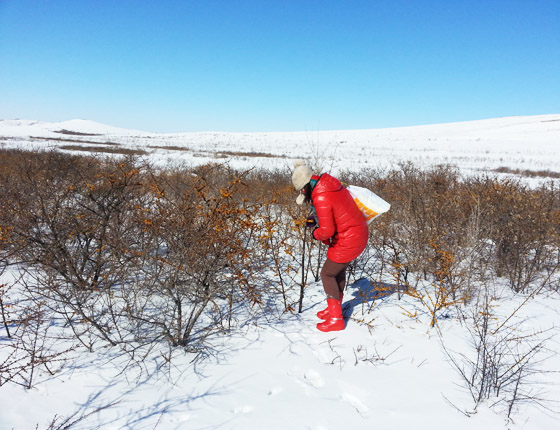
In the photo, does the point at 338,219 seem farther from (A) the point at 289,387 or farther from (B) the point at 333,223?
(A) the point at 289,387

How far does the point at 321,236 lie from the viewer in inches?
102

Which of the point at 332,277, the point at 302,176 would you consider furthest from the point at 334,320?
the point at 302,176

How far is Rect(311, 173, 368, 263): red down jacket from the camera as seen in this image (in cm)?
247

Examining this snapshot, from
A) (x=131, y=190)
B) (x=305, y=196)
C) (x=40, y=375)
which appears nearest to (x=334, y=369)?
(x=305, y=196)

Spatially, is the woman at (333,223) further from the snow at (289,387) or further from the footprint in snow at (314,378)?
the footprint in snow at (314,378)

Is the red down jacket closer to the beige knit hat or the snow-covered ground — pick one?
the beige knit hat

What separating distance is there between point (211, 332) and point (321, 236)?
4.70 feet

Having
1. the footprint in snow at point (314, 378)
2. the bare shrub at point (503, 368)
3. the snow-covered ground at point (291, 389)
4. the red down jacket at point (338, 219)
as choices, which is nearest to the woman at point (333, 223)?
the red down jacket at point (338, 219)

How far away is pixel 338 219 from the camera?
255 centimetres

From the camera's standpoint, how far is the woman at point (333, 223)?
2.48 m

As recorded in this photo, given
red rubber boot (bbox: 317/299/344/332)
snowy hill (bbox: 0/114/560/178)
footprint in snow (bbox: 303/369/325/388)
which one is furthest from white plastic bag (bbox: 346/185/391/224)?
footprint in snow (bbox: 303/369/325/388)

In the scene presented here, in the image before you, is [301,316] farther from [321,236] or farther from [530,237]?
[530,237]

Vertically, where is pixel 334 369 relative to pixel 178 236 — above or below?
below

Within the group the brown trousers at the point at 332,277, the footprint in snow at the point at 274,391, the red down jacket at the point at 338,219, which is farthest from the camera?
the brown trousers at the point at 332,277
